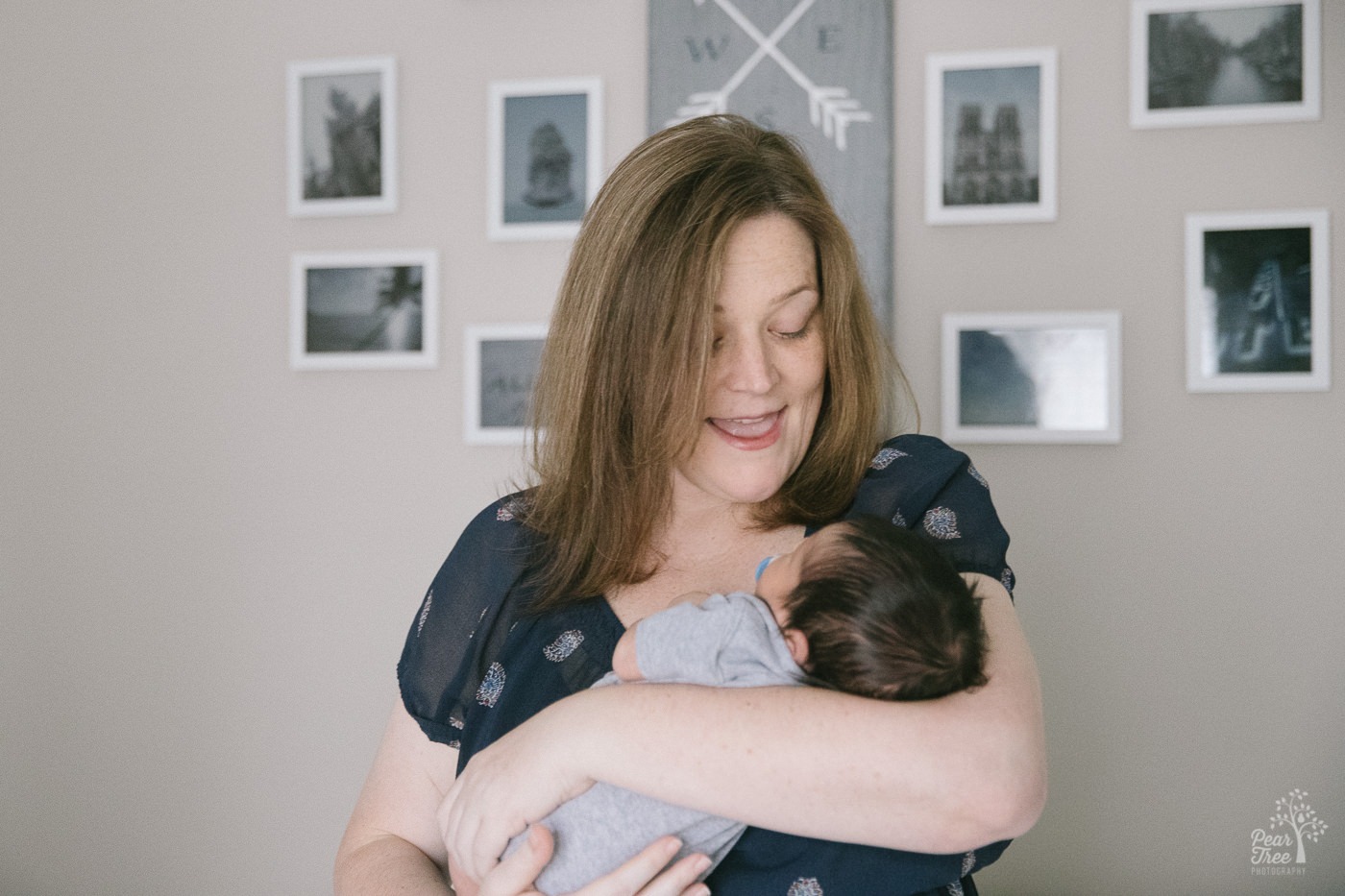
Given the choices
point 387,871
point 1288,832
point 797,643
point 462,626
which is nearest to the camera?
point 797,643

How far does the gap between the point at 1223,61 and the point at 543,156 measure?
4.58 feet

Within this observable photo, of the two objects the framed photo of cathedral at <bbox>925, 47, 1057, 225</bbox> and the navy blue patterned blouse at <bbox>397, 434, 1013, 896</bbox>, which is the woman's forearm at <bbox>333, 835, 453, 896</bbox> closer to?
the navy blue patterned blouse at <bbox>397, 434, 1013, 896</bbox>

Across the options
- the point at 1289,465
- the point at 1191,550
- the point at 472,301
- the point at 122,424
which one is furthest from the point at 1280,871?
the point at 122,424

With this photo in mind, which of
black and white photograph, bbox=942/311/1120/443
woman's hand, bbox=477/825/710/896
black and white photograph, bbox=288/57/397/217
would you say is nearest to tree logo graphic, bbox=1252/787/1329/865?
black and white photograph, bbox=942/311/1120/443

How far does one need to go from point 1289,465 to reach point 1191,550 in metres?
0.25

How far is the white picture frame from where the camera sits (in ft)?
7.82

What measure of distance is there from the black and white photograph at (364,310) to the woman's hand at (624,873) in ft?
5.06

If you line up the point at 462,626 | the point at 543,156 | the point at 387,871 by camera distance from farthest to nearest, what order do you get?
the point at 543,156 < the point at 462,626 < the point at 387,871

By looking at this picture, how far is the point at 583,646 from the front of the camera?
50.8 inches

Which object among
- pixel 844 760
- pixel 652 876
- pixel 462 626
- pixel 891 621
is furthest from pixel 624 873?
pixel 462 626

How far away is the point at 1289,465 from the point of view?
6.93ft

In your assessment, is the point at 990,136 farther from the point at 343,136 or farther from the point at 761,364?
the point at 343,136

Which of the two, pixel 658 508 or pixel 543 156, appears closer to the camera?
pixel 658 508

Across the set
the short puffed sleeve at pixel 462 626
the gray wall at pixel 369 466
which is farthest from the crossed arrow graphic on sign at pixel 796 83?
the short puffed sleeve at pixel 462 626
